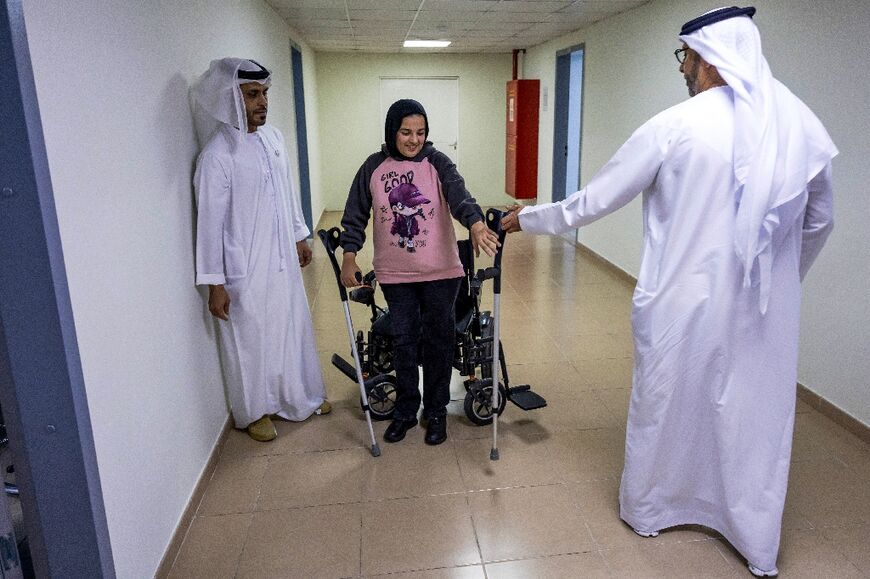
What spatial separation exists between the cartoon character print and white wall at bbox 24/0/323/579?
0.84m

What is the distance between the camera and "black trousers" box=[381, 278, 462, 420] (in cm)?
280

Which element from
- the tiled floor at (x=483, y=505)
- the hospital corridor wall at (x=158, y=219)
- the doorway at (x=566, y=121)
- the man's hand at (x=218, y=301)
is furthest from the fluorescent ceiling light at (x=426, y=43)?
the man's hand at (x=218, y=301)

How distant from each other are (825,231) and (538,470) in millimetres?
1424

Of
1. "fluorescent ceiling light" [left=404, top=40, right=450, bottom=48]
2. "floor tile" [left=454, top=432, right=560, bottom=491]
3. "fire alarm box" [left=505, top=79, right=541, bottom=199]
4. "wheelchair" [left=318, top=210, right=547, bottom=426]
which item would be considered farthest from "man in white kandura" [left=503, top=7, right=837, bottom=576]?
"fire alarm box" [left=505, top=79, right=541, bottom=199]

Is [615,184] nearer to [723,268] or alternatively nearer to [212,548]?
[723,268]

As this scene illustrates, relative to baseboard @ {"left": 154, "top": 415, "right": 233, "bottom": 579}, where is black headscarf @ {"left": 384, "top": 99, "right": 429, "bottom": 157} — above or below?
above

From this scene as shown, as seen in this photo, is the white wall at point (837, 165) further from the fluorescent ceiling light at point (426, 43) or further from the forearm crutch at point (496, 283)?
the fluorescent ceiling light at point (426, 43)

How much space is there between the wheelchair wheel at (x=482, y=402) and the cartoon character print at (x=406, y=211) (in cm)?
77

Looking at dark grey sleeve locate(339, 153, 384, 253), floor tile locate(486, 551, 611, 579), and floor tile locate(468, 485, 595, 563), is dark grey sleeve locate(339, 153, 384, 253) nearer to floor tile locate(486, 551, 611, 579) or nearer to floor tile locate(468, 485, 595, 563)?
floor tile locate(468, 485, 595, 563)

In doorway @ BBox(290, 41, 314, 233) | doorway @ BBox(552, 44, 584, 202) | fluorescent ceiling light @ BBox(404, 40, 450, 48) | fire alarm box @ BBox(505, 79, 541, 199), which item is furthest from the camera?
fire alarm box @ BBox(505, 79, 541, 199)

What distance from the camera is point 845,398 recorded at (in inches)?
120

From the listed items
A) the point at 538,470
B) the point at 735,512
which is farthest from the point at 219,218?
the point at 735,512

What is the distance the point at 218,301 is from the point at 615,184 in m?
1.65

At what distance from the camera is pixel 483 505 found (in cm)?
251
